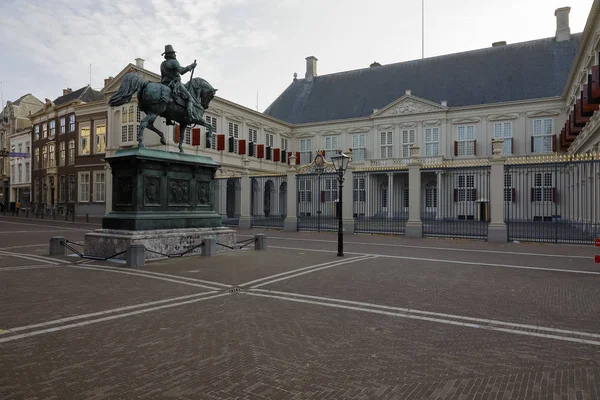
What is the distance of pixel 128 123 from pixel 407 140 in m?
24.4

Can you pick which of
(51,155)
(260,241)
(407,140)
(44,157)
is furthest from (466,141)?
(44,157)

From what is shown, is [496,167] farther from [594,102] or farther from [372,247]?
[372,247]

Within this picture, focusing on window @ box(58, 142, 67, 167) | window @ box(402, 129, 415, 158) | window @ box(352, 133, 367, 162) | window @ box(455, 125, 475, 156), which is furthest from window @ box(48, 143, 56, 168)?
window @ box(455, 125, 475, 156)

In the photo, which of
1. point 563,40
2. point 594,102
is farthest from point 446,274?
point 563,40

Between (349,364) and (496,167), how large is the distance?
15272 millimetres

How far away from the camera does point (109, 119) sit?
109ft

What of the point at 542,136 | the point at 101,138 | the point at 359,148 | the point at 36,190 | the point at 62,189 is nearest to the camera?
the point at 542,136

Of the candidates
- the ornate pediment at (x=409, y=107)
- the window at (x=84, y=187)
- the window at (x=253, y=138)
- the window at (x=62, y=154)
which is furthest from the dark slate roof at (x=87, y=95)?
the ornate pediment at (x=409, y=107)

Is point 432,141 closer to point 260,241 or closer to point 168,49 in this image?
point 260,241

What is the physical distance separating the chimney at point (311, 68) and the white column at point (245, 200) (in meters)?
27.7

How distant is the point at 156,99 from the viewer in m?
11.2

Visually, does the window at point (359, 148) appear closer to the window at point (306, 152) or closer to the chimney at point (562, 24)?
the window at point (306, 152)

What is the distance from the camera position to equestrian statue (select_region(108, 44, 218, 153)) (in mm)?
10852

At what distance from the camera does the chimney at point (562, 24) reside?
34384 mm
